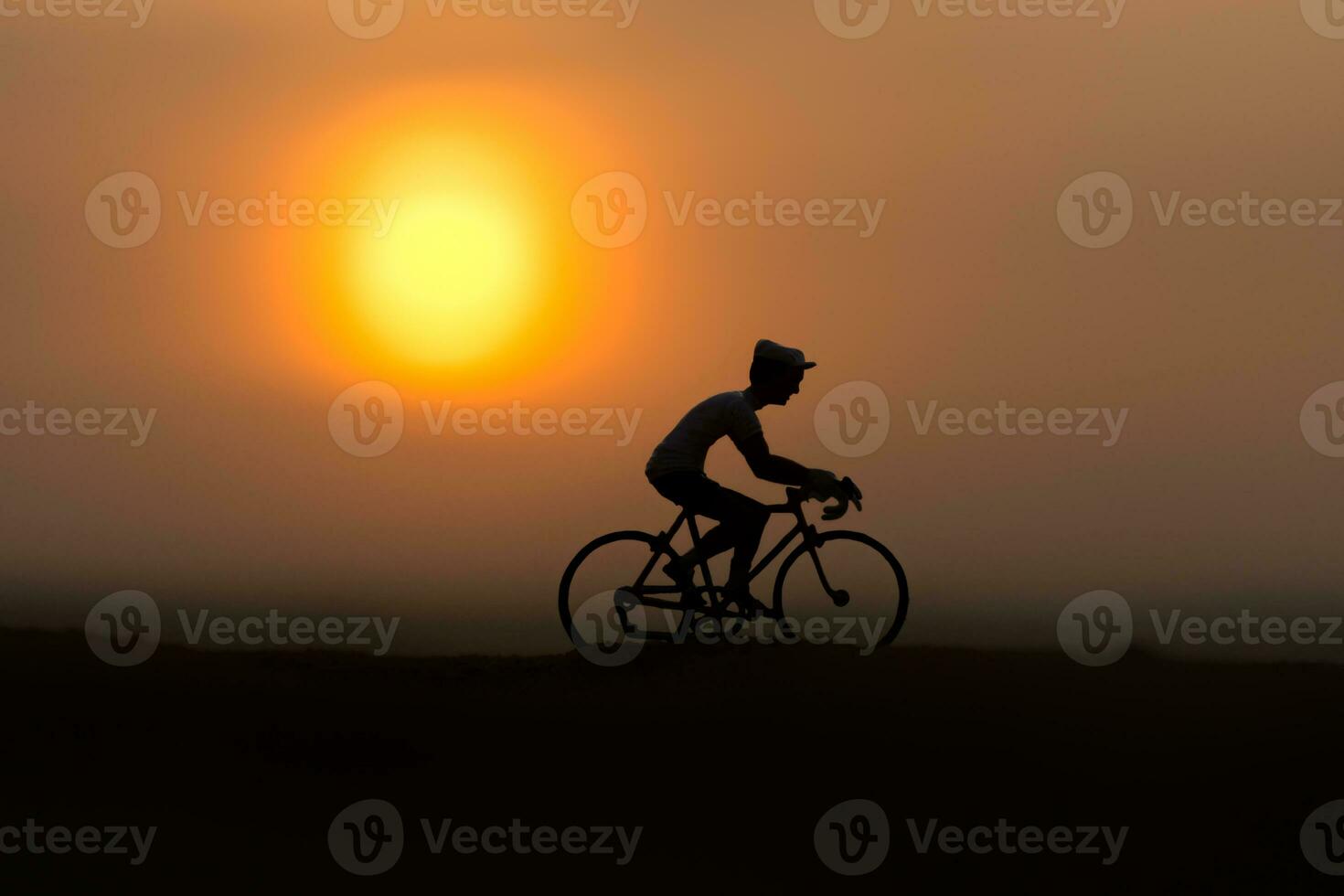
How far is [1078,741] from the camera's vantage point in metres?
10.2

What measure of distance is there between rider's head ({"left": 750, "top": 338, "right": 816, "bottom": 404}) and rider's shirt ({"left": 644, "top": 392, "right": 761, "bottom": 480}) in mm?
158

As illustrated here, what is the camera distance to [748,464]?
11820mm

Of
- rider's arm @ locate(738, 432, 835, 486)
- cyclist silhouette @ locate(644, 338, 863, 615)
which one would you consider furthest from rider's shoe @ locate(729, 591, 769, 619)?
rider's arm @ locate(738, 432, 835, 486)

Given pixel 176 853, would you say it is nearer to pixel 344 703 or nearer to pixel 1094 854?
pixel 344 703

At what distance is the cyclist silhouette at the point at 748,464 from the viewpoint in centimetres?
1174

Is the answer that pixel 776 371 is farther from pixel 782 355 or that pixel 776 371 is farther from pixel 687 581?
pixel 687 581

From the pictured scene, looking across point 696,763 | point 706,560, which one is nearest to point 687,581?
point 706,560

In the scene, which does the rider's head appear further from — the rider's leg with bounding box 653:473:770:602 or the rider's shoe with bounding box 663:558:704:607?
the rider's shoe with bounding box 663:558:704:607

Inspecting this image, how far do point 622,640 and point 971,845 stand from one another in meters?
4.65

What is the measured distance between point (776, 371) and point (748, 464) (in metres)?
0.81

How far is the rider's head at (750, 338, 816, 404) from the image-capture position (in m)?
11.7

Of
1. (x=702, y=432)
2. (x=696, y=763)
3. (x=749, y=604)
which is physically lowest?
(x=696, y=763)

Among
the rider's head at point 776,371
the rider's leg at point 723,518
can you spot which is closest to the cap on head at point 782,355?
the rider's head at point 776,371

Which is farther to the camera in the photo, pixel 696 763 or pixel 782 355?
pixel 782 355
